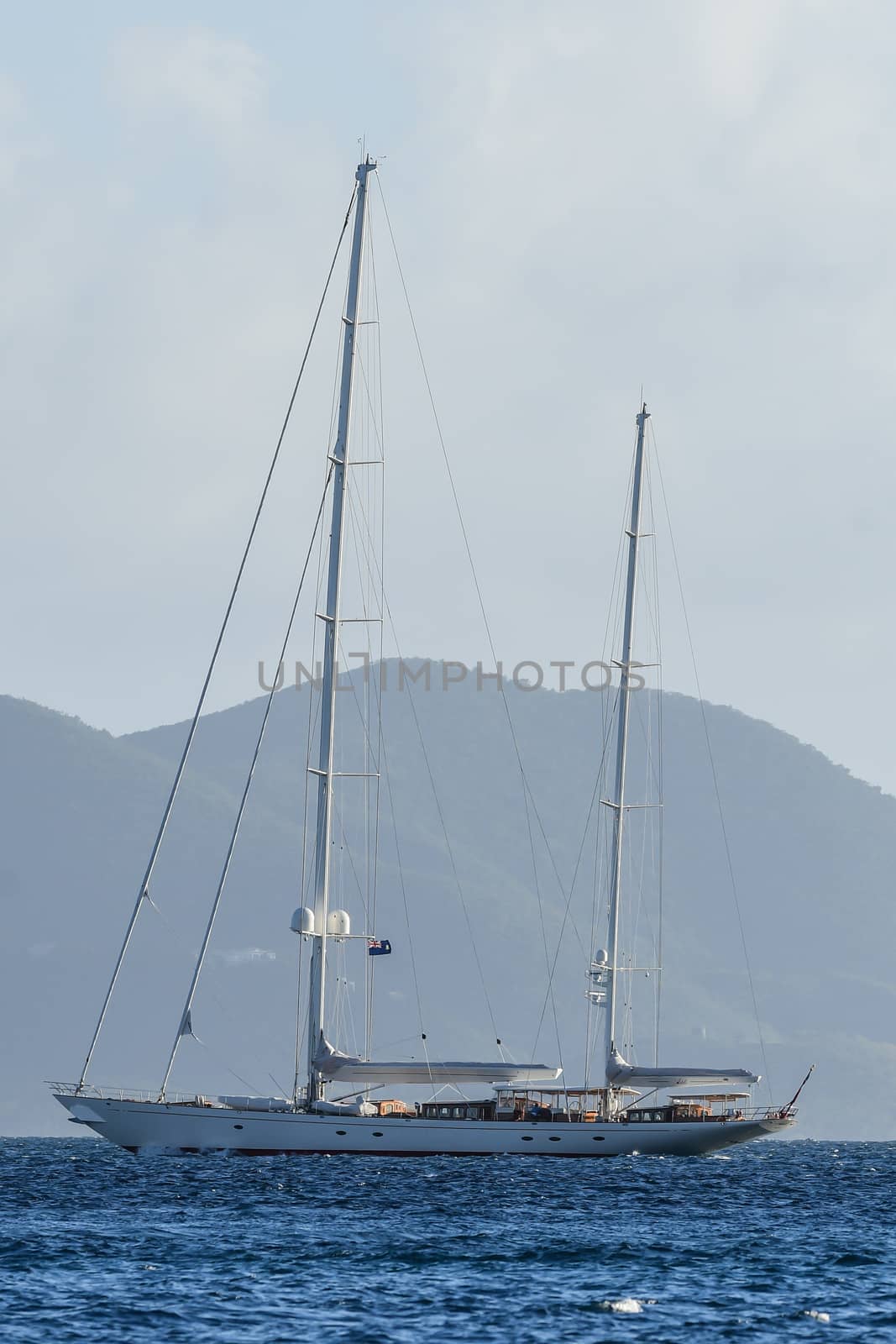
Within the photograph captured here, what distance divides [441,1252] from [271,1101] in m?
24.4

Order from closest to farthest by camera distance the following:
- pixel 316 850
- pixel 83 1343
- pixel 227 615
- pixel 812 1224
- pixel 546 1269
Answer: pixel 83 1343 < pixel 546 1269 < pixel 812 1224 < pixel 316 850 < pixel 227 615

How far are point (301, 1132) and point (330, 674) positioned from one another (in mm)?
16227

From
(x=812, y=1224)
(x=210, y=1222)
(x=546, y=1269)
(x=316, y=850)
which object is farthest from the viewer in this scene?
(x=316, y=850)

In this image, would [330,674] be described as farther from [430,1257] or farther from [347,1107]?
[430,1257]

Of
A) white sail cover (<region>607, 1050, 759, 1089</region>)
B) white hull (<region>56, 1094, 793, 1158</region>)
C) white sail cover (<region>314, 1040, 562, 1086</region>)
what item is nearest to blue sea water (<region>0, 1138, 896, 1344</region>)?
white hull (<region>56, 1094, 793, 1158</region>)

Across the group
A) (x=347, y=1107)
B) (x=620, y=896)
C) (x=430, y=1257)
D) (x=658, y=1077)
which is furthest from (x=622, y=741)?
(x=430, y=1257)

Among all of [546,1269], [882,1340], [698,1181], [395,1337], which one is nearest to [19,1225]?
[546,1269]

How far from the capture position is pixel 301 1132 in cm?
6706

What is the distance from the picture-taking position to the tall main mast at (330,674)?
6856 cm

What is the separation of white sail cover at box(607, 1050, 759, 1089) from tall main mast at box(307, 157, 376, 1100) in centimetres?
1405

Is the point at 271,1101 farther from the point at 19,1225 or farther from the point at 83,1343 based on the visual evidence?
the point at 83,1343

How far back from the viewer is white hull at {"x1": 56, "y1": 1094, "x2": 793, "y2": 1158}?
67.1 metres

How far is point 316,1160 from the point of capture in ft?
237

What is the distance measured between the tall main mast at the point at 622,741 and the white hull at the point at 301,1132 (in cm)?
940
